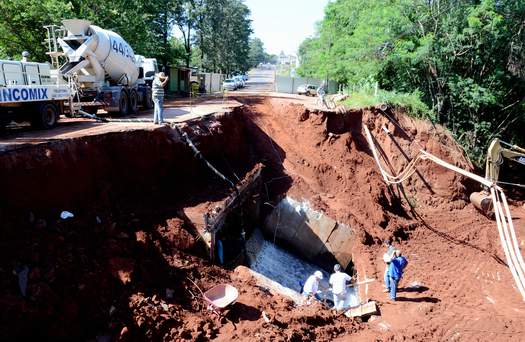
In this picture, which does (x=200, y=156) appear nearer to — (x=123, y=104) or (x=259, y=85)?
(x=123, y=104)

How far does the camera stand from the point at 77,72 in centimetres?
1431

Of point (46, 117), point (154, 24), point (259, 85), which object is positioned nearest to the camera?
point (46, 117)

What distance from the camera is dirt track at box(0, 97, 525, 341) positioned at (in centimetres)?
743

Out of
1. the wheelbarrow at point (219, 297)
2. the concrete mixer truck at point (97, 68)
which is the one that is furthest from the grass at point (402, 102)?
the wheelbarrow at point (219, 297)

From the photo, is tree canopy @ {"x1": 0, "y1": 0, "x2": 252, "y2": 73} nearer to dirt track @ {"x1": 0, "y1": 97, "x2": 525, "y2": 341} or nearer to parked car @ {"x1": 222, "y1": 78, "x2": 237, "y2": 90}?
parked car @ {"x1": 222, "y1": 78, "x2": 237, "y2": 90}

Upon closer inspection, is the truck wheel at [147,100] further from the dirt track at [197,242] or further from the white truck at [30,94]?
the white truck at [30,94]

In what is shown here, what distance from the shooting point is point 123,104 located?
15594 mm

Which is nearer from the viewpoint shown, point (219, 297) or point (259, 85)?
point (219, 297)

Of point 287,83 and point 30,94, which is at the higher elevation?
point 30,94


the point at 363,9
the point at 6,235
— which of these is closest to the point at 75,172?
the point at 6,235

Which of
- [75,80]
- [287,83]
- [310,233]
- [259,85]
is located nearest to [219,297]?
[310,233]

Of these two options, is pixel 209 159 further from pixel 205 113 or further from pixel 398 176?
pixel 398 176

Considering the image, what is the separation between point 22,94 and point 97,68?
4.55 m

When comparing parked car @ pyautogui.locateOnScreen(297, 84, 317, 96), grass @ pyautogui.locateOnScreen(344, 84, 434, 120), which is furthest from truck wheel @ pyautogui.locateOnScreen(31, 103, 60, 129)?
parked car @ pyautogui.locateOnScreen(297, 84, 317, 96)
